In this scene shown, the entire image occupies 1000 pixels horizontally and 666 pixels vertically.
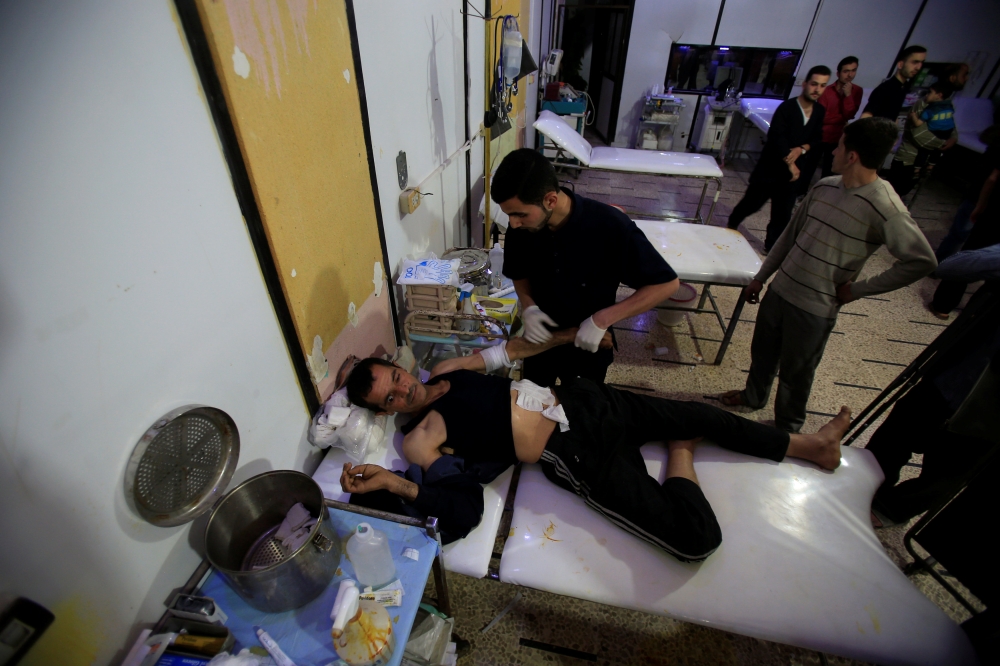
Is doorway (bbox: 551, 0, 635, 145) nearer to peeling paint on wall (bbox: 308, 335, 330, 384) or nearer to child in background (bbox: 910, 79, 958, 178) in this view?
child in background (bbox: 910, 79, 958, 178)

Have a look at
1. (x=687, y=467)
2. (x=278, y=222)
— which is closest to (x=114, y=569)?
(x=278, y=222)

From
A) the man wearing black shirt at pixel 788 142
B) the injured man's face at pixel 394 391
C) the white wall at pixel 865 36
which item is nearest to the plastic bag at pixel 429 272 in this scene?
the injured man's face at pixel 394 391

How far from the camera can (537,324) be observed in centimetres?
194

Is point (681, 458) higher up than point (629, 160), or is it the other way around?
point (629, 160)

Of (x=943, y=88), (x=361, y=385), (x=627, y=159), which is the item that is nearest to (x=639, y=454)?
(x=361, y=385)

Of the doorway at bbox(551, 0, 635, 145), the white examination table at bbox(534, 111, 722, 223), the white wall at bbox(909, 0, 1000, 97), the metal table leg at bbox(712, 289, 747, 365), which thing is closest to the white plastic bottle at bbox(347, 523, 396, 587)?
the metal table leg at bbox(712, 289, 747, 365)

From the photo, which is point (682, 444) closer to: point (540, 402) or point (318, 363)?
point (540, 402)

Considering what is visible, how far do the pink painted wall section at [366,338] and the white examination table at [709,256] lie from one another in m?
1.67

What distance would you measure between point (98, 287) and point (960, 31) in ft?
32.3

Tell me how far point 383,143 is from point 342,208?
50 cm

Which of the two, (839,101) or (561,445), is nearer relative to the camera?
(561,445)

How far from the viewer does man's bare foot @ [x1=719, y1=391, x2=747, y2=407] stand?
2.66m

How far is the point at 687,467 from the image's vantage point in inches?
64.0

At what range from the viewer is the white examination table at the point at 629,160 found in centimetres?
430
